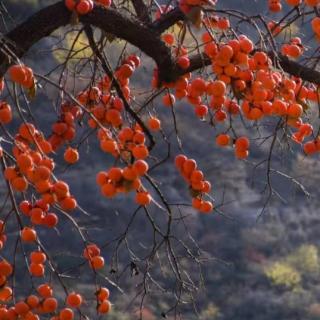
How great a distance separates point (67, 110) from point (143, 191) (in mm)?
500

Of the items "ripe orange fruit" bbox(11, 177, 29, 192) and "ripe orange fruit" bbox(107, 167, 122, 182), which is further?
"ripe orange fruit" bbox(11, 177, 29, 192)

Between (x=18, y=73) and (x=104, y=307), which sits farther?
(x=104, y=307)

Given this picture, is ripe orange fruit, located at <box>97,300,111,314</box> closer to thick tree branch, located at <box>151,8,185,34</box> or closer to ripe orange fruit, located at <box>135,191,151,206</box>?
ripe orange fruit, located at <box>135,191,151,206</box>

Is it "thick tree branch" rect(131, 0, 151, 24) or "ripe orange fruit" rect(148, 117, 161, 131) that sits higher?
"thick tree branch" rect(131, 0, 151, 24)

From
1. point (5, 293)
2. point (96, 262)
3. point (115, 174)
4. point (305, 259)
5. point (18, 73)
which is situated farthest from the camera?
point (305, 259)

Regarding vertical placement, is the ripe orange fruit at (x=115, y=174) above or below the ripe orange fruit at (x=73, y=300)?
above

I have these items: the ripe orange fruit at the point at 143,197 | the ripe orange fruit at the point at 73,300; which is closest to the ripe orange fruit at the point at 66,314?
the ripe orange fruit at the point at 73,300

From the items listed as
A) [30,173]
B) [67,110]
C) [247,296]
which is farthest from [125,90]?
[247,296]

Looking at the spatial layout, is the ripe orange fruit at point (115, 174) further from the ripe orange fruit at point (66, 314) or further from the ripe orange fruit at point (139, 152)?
the ripe orange fruit at point (66, 314)

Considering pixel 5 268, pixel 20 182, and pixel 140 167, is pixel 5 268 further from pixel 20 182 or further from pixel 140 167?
pixel 140 167

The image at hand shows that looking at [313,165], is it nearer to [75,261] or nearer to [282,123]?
[75,261]

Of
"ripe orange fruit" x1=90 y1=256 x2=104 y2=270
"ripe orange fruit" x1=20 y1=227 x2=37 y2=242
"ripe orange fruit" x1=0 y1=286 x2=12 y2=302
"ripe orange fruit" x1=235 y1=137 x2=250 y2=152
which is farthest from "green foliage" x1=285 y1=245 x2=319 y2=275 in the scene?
"ripe orange fruit" x1=20 y1=227 x2=37 y2=242

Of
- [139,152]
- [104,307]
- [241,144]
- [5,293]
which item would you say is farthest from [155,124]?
[139,152]

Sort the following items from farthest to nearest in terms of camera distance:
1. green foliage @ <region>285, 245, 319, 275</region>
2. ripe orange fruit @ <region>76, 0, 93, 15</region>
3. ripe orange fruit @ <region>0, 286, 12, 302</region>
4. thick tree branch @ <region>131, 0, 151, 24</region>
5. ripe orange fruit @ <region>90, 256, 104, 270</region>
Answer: green foliage @ <region>285, 245, 319, 275</region>
thick tree branch @ <region>131, 0, 151, 24</region>
ripe orange fruit @ <region>90, 256, 104, 270</region>
ripe orange fruit @ <region>0, 286, 12, 302</region>
ripe orange fruit @ <region>76, 0, 93, 15</region>
